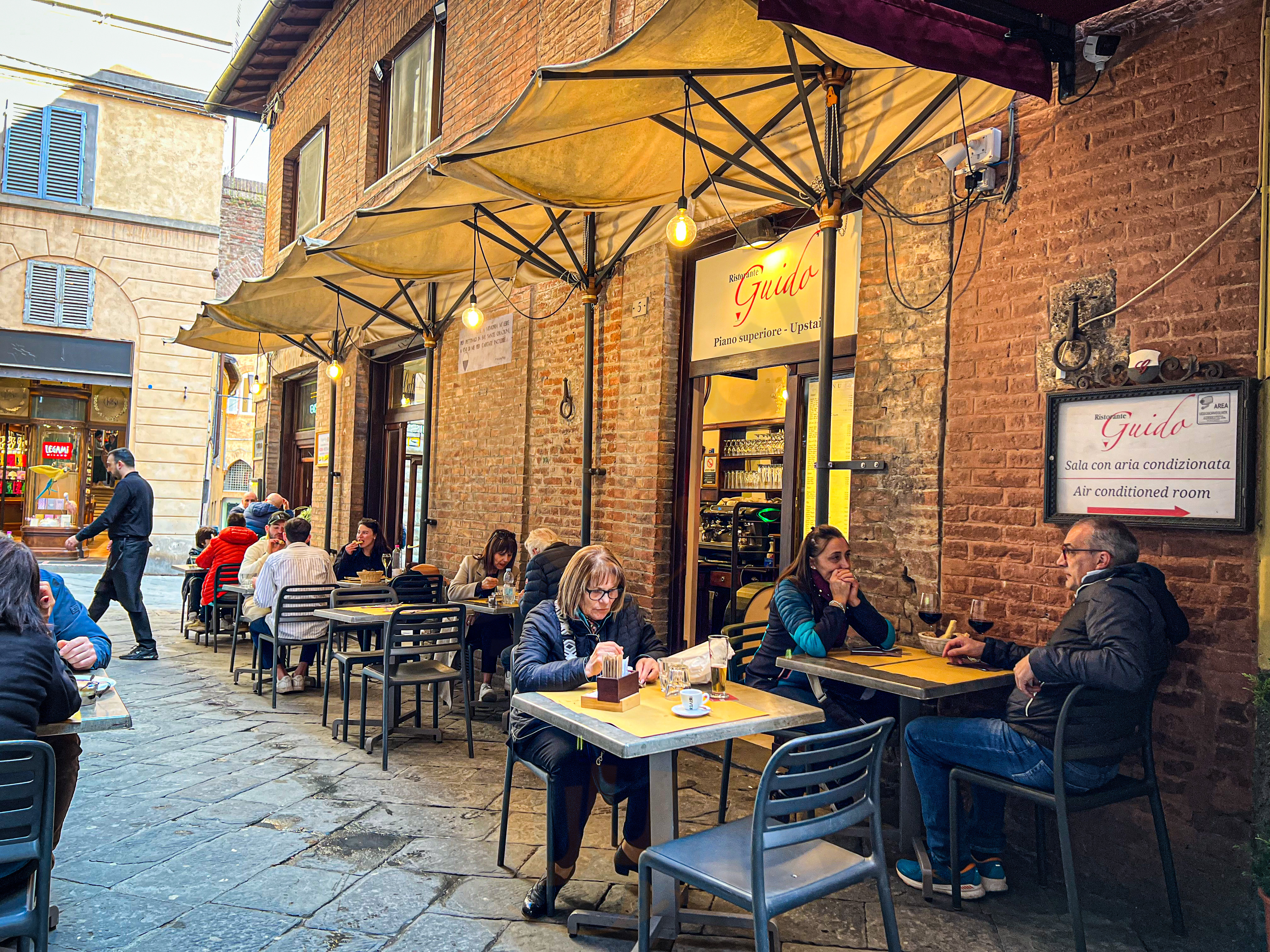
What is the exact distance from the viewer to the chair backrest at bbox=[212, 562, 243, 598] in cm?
832

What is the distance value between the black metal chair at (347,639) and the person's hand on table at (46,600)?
232 cm

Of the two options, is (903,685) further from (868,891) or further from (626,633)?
(626,633)

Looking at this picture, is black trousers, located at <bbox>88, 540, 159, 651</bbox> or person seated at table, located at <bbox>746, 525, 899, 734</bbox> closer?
person seated at table, located at <bbox>746, 525, 899, 734</bbox>

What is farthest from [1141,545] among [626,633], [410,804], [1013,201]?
[410,804]

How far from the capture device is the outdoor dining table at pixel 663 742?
2.67m

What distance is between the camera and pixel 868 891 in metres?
3.56

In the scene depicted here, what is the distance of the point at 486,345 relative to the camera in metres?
8.36

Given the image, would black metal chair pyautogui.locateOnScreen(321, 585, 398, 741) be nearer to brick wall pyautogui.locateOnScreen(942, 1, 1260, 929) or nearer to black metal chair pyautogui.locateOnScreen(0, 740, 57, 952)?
black metal chair pyautogui.locateOnScreen(0, 740, 57, 952)

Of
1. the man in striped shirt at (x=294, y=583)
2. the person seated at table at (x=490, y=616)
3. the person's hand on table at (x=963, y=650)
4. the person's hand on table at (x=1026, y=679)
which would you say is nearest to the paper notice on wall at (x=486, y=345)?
the person seated at table at (x=490, y=616)

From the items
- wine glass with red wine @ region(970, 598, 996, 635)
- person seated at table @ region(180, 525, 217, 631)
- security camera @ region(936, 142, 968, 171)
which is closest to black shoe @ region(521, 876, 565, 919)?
wine glass with red wine @ region(970, 598, 996, 635)

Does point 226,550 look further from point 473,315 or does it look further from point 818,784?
point 818,784

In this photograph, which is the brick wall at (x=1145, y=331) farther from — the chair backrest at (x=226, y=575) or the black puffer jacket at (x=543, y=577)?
the chair backrest at (x=226, y=575)

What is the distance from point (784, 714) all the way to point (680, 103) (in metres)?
2.83

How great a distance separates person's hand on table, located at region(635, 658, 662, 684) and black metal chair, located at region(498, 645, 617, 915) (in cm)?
44
